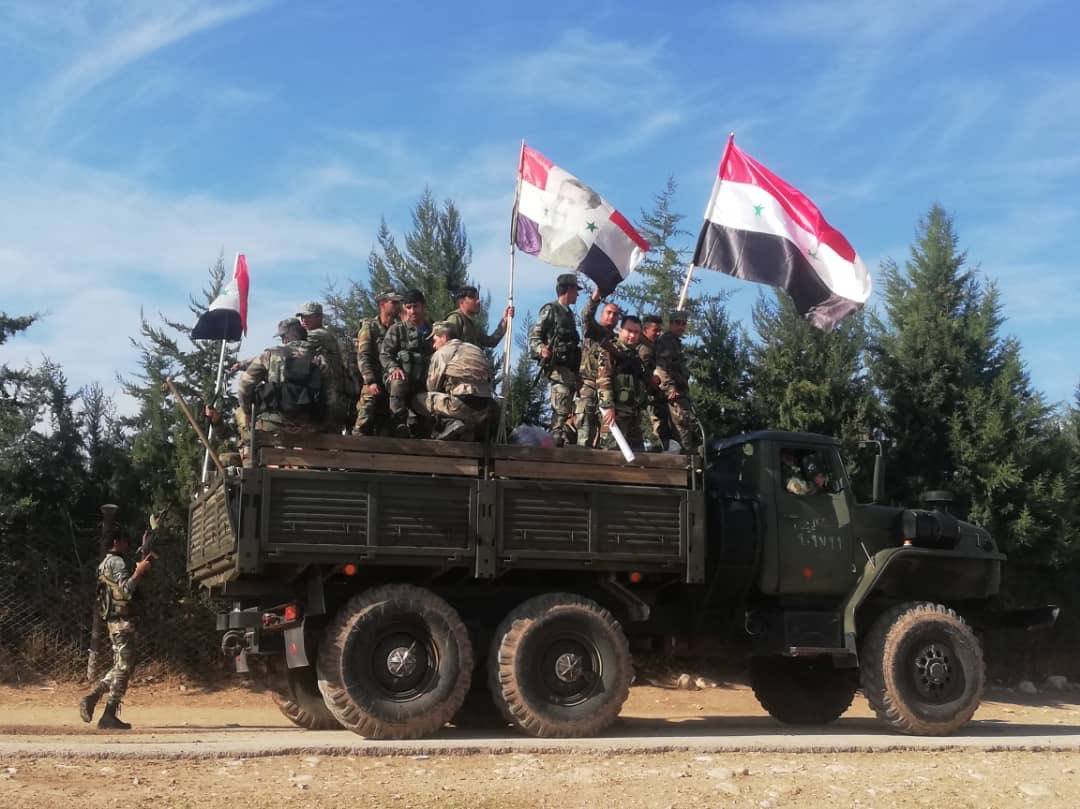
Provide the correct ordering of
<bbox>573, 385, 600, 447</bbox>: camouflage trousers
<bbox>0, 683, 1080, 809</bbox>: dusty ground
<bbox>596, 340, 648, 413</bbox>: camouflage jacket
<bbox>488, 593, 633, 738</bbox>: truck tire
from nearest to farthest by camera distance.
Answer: <bbox>0, 683, 1080, 809</bbox>: dusty ground, <bbox>488, 593, 633, 738</bbox>: truck tire, <bbox>596, 340, 648, 413</bbox>: camouflage jacket, <bbox>573, 385, 600, 447</bbox>: camouflage trousers

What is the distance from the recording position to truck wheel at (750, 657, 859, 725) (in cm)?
1197

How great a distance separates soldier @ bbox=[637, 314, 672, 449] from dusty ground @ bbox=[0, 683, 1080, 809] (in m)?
3.92

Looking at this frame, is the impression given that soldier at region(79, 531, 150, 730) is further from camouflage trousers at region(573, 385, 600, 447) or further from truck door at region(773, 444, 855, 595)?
truck door at region(773, 444, 855, 595)

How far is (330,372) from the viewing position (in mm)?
10227

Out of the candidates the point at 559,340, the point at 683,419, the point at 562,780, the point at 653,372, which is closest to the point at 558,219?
the point at 559,340

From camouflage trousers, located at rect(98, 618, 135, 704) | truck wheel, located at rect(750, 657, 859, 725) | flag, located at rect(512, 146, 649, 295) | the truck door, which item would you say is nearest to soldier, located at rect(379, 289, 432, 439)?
flag, located at rect(512, 146, 649, 295)

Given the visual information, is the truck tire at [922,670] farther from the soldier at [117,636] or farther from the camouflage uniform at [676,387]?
the soldier at [117,636]

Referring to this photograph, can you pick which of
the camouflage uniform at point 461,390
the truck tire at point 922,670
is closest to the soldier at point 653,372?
the camouflage uniform at point 461,390

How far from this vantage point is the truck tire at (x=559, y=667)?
30.9 feet

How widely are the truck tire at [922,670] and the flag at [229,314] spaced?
276 inches

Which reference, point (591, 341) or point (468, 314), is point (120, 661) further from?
point (591, 341)

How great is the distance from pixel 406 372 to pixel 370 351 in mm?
371

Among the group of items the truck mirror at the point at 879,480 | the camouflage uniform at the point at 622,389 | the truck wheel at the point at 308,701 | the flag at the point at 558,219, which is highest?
the flag at the point at 558,219

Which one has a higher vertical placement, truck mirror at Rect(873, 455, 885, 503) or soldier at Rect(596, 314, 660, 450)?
soldier at Rect(596, 314, 660, 450)
